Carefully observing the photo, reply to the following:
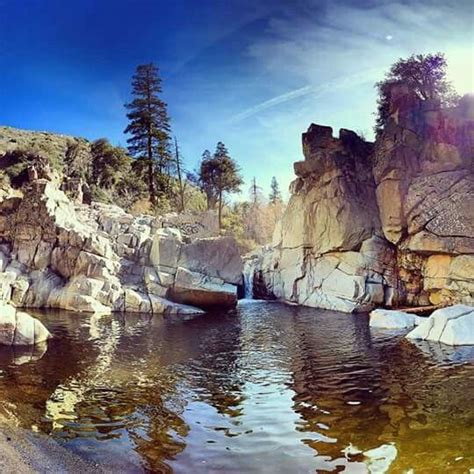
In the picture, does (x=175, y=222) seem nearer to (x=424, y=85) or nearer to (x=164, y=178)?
(x=164, y=178)

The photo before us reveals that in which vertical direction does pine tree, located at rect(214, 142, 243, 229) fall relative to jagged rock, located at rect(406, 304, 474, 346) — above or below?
above

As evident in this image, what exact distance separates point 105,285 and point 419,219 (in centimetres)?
2215

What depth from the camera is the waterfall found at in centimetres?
3969

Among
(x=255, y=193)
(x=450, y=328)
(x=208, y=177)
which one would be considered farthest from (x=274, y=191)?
(x=450, y=328)

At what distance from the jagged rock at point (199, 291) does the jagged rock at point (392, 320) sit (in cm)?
1096

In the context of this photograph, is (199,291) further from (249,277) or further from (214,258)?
(249,277)

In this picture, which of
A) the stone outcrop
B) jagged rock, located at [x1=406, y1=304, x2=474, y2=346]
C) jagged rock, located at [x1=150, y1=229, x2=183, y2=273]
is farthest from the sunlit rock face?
jagged rock, located at [x1=150, y1=229, x2=183, y2=273]

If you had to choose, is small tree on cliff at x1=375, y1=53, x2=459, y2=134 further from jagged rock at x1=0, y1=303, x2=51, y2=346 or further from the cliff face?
jagged rock at x1=0, y1=303, x2=51, y2=346

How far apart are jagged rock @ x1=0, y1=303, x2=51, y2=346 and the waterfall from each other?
2224cm

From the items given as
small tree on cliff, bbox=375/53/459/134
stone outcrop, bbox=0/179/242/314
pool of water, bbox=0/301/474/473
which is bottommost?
pool of water, bbox=0/301/474/473

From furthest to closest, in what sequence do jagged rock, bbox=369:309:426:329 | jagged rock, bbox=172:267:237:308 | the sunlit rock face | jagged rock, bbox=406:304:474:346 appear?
1. jagged rock, bbox=172:267:237:308
2. the sunlit rock face
3. jagged rock, bbox=369:309:426:329
4. jagged rock, bbox=406:304:474:346

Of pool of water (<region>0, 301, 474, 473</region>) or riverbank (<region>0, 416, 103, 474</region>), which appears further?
pool of water (<region>0, 301, 474, 473</region>)

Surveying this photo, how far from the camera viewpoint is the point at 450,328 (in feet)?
66.4

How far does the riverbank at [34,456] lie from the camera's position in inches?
297
